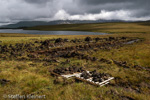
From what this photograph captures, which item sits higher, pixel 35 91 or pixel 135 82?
pixel 35 91

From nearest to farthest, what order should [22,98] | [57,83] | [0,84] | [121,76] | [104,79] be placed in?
[22,98] → [0,84] → [57,83] → [104,79] → [121,76]

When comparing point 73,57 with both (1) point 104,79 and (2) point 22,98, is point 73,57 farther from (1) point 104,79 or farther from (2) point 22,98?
(2) point 22,98

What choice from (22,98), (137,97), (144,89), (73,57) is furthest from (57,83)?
(73,57)

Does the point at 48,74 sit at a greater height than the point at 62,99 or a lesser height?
lesser

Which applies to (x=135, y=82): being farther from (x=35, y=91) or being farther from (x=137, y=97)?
(x=35, y=91)

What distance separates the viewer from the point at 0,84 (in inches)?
402

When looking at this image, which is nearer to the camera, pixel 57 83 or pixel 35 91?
pixel 35 91

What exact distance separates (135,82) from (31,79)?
394 inches

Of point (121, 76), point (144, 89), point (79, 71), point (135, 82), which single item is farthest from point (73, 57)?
point (144, 89)

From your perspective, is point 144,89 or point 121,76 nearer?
point 144,89

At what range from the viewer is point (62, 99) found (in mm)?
7191

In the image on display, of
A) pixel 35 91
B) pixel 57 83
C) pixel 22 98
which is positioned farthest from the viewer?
pixel 57 83

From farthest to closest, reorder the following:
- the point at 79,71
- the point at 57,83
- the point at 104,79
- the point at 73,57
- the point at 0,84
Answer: the point at 73,57
the point at 79,71
the point at 104,79
the point at 57,83
the point at 0,84

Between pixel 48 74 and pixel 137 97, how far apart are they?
360 inches
